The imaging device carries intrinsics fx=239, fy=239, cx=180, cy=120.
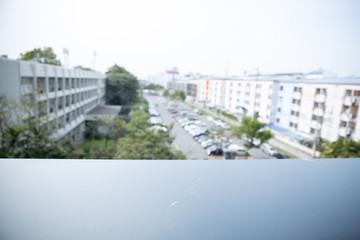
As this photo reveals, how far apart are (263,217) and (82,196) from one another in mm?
298

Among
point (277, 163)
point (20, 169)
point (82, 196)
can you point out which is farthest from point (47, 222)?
point (277, 163)

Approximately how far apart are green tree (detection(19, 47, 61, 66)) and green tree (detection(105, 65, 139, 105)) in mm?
4664

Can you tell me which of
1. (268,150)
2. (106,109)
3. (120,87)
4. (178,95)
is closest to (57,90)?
(106,109)

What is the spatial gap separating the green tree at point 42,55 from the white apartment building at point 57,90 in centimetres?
13

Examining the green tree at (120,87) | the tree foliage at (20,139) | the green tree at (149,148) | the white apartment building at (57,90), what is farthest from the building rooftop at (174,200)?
the green tree at (120,87)

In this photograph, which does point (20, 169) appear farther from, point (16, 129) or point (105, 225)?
point (16, 129)

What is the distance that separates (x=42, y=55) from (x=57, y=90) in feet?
3.53

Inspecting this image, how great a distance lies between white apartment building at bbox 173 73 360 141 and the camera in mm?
6590

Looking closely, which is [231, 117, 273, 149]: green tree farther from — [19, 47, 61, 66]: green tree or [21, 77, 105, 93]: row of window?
[19, 47, 61, 66]: green tree

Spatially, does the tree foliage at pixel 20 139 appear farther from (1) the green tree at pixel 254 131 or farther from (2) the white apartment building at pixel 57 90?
(1) the green tree at pixel 254 131

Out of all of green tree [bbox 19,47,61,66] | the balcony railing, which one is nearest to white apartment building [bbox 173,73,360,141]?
the balcony railing

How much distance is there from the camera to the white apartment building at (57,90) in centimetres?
384

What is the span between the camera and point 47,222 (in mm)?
332

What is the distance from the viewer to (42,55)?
5051 millimetres
